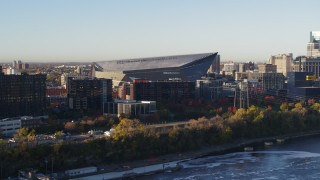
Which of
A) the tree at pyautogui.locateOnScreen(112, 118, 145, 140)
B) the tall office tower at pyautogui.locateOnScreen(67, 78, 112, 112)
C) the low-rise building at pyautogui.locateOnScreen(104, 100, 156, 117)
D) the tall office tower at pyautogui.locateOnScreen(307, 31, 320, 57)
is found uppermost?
the tall office tower at pyautogui.locateOnScreen(307, 31, 320, 57)

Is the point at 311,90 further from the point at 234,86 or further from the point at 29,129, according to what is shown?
the point at 29,129

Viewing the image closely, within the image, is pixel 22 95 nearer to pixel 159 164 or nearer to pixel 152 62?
pixel 159 164

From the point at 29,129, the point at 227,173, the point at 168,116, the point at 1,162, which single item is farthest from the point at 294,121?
the point at 1,162

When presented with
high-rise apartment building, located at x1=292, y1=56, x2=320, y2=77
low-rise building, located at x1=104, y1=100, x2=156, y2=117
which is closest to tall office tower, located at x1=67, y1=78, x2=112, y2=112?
low-rise building, located at x1=104, y1=100, x2=156, y2=117

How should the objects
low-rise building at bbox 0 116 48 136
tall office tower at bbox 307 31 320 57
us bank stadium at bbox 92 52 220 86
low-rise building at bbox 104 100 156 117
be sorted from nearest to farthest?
low-rise building at bbox 0 116 48 136, low-rise building at bbox 104 100 156 117, us bank stadium at bbox 92 52 220 86, tall office tower at bbox 307 31 320 57

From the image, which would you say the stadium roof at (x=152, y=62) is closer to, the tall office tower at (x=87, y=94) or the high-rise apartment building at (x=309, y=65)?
the high-rise apartment building at (x=309, y=65)

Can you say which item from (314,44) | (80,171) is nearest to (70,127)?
(80,171)

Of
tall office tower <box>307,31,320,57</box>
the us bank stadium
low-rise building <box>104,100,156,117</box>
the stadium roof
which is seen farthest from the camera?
tall office tower <box>307,31,320,57</box>

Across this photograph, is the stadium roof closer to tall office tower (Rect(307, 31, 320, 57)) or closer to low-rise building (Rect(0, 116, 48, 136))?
low-rise building (Rect(0, 116, 48, 136))
